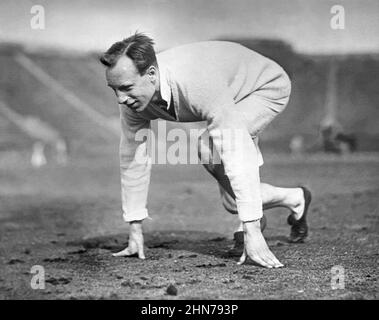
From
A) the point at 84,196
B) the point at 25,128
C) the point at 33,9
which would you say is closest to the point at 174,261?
the point at 33,9

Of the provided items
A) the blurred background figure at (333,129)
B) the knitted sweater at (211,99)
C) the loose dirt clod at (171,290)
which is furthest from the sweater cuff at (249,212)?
the blurred background figure at (333,129)

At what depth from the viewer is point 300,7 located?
2709 millimetres

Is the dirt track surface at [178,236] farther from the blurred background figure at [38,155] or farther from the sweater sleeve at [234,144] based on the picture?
the sweater sleeve at [234,144]

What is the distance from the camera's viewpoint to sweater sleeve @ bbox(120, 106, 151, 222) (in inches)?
75.6

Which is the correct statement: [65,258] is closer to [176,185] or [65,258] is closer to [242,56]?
[242,56]

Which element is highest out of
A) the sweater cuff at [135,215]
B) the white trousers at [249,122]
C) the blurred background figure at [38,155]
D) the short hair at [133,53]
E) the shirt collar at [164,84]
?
the short hair at [133,53]

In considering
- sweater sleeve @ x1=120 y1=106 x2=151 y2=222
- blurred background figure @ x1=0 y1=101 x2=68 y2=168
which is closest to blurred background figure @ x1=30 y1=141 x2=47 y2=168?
blurred background figure @ x1=0 y1=101 x2=68 y2=168

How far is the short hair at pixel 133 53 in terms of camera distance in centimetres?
171

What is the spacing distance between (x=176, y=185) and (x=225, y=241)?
37.4 inches

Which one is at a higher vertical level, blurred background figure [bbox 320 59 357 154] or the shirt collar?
the shirt collar

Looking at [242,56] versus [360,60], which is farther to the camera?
[360,60]

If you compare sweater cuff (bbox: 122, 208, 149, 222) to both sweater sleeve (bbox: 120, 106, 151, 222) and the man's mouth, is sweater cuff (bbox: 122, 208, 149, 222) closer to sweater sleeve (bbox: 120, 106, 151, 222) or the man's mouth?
sweater sleeve (bbox: 120, 106, 151, 222)

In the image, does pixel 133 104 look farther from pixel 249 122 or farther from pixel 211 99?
pixel 249 122

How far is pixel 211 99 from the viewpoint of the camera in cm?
166
